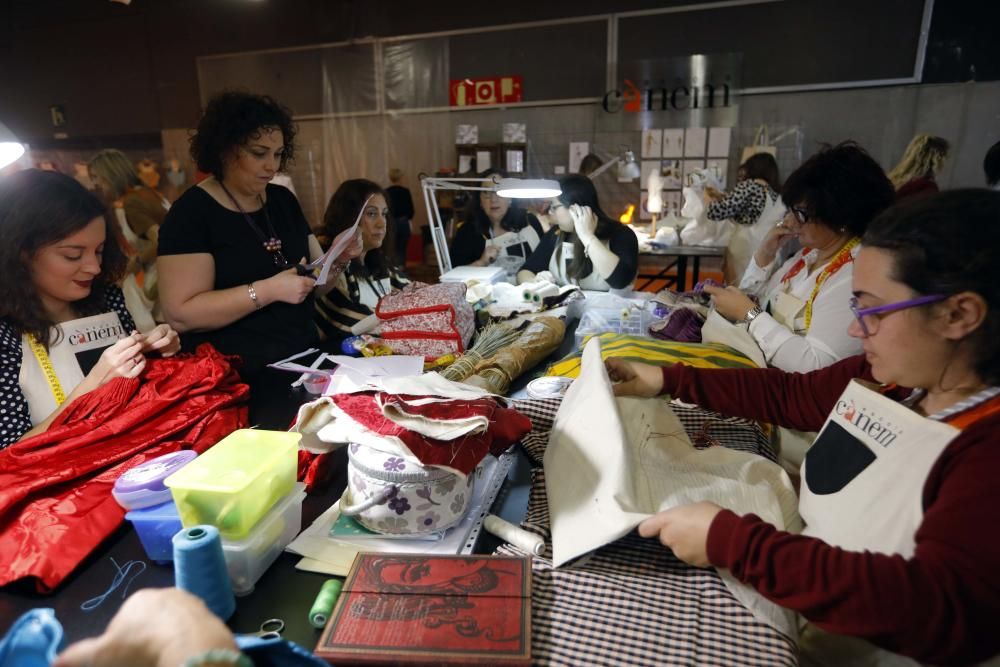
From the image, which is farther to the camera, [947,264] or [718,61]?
[718,61]

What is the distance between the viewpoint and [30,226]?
1.59 meters

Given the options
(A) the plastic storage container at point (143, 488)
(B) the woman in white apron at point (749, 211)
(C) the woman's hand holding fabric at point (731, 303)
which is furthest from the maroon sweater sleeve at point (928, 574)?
(B) the woman in white apron at point (749, 211)

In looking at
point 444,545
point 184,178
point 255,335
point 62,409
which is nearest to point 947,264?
point 444,545

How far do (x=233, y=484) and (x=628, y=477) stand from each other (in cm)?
74

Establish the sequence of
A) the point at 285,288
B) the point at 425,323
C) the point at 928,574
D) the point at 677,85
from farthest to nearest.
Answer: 1. the point at 677,85
2. the point at 425,323
3. the point at 285,288
4. the point at 928,574

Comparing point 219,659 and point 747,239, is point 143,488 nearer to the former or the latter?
point 219,659

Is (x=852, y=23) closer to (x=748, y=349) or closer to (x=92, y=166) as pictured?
(x=748, y=349)

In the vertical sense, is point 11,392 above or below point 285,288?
below

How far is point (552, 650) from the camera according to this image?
0.92 m

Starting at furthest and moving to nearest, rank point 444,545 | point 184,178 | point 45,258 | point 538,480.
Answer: point 184,178 < point 45,258 < point 538,480 < point 444,545

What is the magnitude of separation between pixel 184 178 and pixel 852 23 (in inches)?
367

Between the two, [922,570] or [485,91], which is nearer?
[922,570]

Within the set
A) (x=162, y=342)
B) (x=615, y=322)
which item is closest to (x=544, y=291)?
(x=615, y=322)

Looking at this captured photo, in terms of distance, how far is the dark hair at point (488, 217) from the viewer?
4.32 metres
